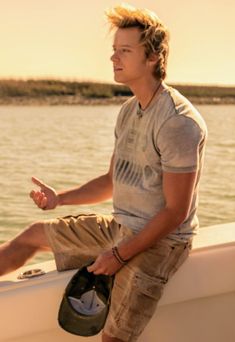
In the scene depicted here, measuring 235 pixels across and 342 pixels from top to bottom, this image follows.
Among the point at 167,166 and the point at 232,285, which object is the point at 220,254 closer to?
the point at 232,285

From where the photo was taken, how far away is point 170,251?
2078 millimetres

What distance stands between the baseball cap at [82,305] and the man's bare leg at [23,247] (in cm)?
18

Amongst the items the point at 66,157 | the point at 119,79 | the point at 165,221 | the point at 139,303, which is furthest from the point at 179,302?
the point at 66,157

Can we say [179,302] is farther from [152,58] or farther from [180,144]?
[152,58]

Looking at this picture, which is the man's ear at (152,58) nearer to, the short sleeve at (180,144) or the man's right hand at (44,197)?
the short sleeve at (180,144)

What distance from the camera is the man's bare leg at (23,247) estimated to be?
7.23 ft

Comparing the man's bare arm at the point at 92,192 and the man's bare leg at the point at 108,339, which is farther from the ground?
the man's bare arm at the point at 92,192

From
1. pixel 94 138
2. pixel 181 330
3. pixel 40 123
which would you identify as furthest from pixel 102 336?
pixel 40 123

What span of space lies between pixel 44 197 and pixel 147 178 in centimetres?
31

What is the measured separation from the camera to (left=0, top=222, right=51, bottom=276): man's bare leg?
220 cm

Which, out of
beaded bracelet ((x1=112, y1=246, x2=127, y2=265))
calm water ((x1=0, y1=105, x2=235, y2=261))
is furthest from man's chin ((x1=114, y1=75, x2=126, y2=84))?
calm water ((x1=0, y1=105, x2=235, y2=261))

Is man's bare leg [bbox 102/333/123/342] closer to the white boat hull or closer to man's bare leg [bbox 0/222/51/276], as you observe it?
the white boat hull

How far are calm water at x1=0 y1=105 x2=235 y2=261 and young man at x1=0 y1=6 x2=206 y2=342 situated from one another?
231 cm

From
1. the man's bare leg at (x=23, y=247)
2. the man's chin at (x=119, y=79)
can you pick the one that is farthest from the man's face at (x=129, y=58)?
the man's bare leg at (x=23, y=247)
